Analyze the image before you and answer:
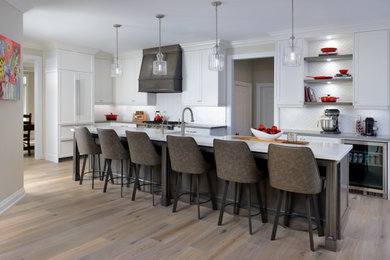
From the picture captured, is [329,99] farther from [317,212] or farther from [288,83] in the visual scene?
[317,212]

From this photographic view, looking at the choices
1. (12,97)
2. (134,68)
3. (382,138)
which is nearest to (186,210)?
(12,97)

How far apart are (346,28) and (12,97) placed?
16.0 feet

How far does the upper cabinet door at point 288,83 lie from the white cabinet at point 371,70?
2.74 ft

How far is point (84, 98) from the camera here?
7.17m

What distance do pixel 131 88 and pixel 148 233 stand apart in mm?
5227

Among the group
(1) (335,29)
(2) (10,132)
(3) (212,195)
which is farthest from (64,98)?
(1) (335,29)

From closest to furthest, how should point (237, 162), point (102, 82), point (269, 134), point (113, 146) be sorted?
point (237, 162), point (269, 134), point (113, 146), point (102, 82)

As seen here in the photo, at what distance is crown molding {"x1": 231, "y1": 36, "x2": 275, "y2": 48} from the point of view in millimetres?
5794

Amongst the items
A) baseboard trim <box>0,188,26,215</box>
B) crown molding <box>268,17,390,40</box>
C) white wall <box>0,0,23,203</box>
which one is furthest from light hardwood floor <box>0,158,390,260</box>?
crown molding <box>268,17,390,40</box>

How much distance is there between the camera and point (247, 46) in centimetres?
612

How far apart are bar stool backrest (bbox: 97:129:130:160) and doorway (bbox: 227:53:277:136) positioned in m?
3.28

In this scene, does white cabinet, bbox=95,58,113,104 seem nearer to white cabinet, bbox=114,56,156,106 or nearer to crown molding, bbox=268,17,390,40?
white cabinet, bbox=114,56,156,106

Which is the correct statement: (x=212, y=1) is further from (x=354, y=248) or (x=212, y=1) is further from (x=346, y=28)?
(x=354, y=248)

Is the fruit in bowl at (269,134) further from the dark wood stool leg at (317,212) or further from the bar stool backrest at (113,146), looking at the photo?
the bar stool backrest at (113,146)
